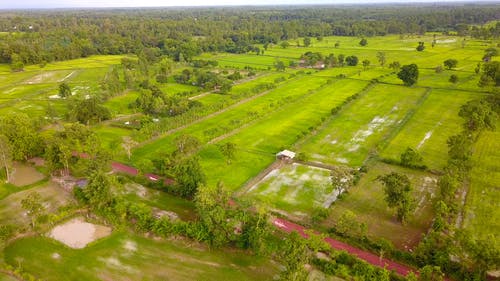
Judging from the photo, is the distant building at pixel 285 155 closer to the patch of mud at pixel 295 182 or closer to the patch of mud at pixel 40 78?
the patch of mud at pixel 295 182

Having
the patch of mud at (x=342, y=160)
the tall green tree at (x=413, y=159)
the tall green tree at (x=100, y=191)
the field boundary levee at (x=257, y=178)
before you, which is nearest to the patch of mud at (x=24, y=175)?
the tall green tree at (x=100, y=191)

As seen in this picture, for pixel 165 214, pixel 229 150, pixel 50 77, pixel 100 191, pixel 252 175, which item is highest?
pixel 50 77

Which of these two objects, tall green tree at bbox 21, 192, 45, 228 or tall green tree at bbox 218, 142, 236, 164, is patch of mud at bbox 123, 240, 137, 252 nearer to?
tall green tree at bbox 21, 192, 45, 228

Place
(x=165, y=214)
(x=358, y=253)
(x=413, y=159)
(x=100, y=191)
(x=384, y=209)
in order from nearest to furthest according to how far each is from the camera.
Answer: (x=358, y=253) < (x=100, y=191) < (x=165, y=214) < (x=384, y=209) < (x=413, y=159)

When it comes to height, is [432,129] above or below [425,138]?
above

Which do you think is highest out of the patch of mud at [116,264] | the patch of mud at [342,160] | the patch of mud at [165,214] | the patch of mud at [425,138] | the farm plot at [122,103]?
the farm plot at [122,103]

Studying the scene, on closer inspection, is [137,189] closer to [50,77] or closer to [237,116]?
[237,116]

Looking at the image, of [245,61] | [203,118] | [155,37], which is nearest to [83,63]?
[155,37]
